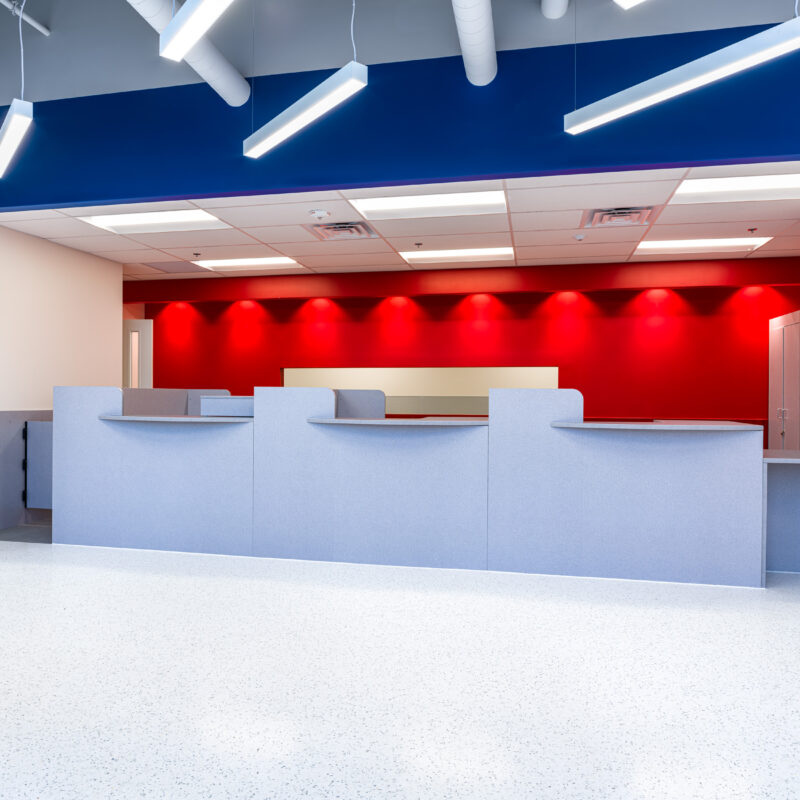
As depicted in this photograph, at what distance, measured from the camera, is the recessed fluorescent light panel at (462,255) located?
25.3ft

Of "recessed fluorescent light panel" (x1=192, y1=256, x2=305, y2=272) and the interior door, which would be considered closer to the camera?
"recessed fluorescent light panel" (x1=192, y1=256, x2=305, y2=272)

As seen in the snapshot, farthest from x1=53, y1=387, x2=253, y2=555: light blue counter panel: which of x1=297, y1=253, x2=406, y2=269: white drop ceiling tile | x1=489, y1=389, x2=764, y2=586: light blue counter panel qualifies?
x1=297, y1=253, x2=406, y2=269: white drop ceiling tile

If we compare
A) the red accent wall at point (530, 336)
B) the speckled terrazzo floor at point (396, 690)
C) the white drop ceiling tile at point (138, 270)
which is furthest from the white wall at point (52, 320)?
the speckled terrazzo floor at point (396, 690)

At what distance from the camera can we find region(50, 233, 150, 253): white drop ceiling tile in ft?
23.2

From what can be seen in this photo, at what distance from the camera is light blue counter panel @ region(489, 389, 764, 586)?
14.8 feet

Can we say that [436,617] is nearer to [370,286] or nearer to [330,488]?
[330,488]

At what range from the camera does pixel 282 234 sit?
6.94 metres

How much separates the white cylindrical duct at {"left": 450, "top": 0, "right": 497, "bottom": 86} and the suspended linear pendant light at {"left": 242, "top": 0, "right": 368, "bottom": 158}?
70 cm

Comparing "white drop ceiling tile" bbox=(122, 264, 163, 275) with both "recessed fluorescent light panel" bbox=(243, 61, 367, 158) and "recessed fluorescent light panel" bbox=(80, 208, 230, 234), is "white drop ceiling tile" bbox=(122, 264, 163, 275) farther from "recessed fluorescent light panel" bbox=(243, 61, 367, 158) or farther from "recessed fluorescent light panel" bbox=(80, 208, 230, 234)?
"recessed fluorescent light panel" bbox=(243, 61, 367, 158)

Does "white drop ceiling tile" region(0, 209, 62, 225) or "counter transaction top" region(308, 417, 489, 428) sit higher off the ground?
"white drop ceiling tile" region(0, 209, 62, 225)

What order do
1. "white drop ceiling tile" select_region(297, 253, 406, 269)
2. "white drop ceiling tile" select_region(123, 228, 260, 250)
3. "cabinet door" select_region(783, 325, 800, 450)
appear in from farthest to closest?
"white drop ceiling tile" select_region(297, 253, 406, 269), "cabinet door" select_region(783, 325, 800, 450), "white drop ceiling tile" select_region(123, 228, 260, 250)

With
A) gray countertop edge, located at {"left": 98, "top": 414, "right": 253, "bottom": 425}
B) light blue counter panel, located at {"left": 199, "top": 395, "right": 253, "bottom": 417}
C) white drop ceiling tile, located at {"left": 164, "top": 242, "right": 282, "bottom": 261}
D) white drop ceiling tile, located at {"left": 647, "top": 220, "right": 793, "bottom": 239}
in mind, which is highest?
white drop ceiling tile, located at {"left": 647, "top": 220, "right": 793, "bottom": 239}

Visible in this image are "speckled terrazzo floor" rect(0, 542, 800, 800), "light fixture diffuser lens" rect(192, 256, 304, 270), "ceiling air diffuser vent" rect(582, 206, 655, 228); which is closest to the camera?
"speckled terrazzo floor" rect(0, 542, 800, 800)

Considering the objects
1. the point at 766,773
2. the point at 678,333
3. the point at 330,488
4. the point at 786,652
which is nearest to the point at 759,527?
the point at 786,652
